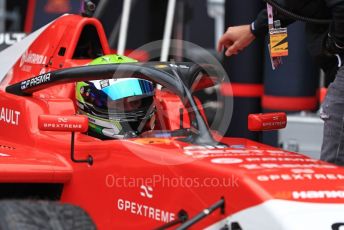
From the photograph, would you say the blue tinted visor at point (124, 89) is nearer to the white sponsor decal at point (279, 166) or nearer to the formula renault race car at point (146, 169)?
the formula renault race car at point (146, 169)

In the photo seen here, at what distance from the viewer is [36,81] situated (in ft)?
14.4

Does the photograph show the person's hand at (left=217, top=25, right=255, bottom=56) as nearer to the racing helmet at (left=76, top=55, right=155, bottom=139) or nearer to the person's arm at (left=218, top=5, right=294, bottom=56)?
the person's arm at (left=218, top=5, right=294, bottom=56)

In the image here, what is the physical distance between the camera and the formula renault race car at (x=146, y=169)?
321 cm

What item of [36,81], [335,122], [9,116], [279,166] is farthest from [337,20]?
[9,116]

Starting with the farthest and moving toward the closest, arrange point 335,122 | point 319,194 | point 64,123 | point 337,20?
point 335,122 → point 337,20 → point 64,123 → point 319,194

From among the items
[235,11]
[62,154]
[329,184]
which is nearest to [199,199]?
[329,184]

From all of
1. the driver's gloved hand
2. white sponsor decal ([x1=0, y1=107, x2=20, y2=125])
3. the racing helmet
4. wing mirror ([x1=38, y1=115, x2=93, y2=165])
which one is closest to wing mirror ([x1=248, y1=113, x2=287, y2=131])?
the driver's gloved hand

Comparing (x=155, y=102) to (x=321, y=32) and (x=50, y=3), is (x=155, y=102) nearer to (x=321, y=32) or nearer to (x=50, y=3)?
(x=321, y=32)

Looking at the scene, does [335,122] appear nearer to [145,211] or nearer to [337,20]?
[337,20]

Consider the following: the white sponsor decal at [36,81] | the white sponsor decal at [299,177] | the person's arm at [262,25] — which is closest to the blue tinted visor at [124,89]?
the white sponsor decal at [36,81]

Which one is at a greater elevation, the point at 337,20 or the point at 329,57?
the point at 337,20

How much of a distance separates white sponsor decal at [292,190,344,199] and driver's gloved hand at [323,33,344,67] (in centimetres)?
98

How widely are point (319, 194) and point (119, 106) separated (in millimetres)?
1395

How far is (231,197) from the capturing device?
323 centimetres
